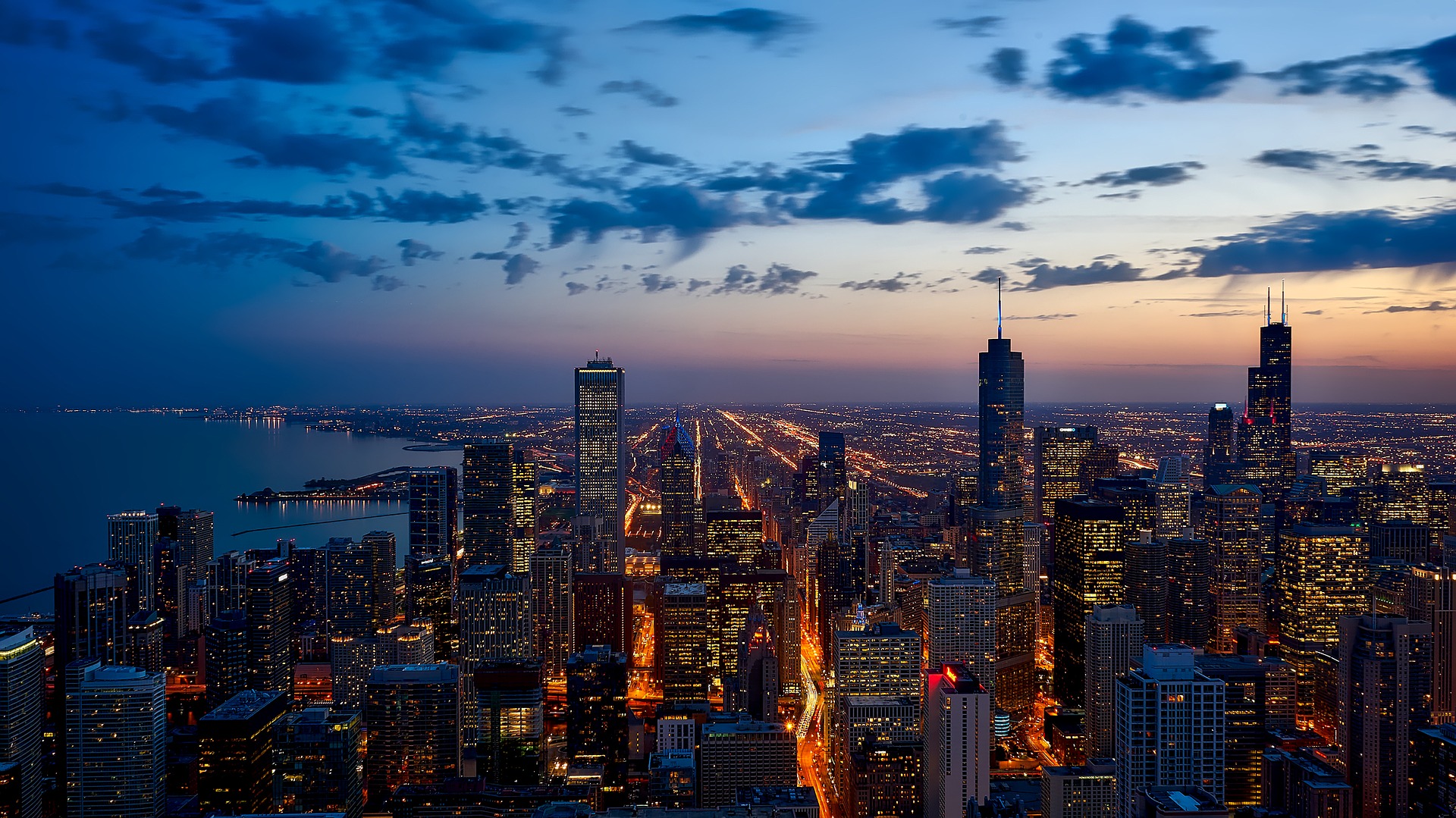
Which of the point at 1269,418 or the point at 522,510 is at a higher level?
the point at 1269,418

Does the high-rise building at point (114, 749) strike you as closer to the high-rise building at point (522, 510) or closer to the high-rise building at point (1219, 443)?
the high-rise building at point (522, 510)

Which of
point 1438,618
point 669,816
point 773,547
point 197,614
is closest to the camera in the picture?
point 669,816

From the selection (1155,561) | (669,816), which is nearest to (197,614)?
(669,816)

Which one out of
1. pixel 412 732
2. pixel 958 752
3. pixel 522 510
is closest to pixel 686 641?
pixel 412 732

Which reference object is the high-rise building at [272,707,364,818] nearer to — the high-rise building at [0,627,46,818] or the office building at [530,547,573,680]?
the high-rise building at [0,627,46,818]

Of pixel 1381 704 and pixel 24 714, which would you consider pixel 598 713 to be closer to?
pixel 24 714

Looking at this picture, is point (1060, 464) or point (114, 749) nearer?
point (114, 749)

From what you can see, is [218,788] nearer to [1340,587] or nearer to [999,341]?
[1340,587]

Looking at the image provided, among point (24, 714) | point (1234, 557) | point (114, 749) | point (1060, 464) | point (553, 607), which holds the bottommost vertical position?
point (553, 607)
